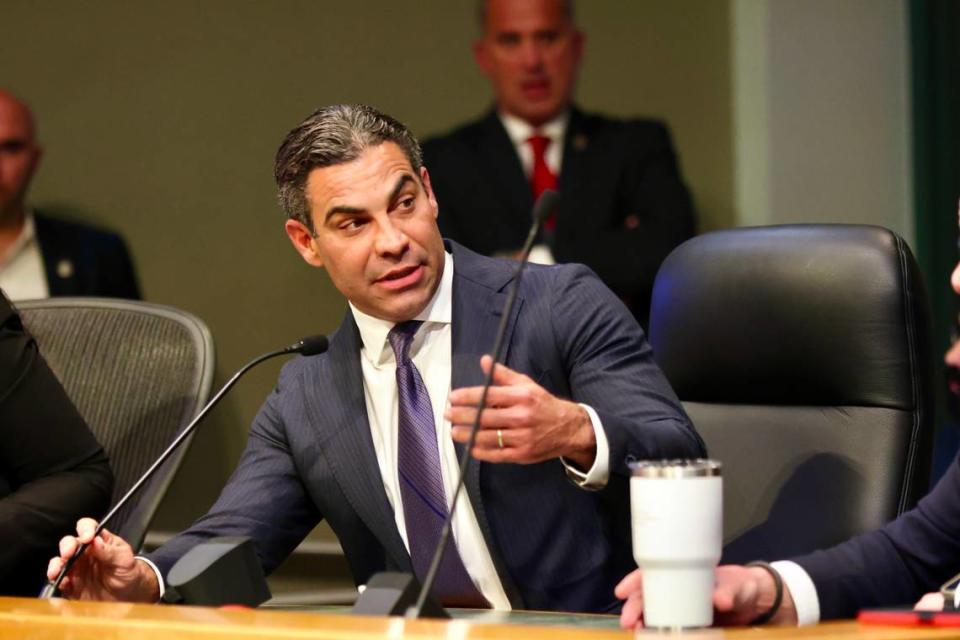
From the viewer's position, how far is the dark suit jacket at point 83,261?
400 centimetres

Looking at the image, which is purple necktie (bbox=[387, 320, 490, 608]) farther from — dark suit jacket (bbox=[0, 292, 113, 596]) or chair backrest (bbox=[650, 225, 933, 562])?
dark suit jacket (bbox=[0, 292, 113, 596])

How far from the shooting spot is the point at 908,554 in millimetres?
1716

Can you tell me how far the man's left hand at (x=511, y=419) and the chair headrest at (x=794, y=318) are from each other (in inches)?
21.3

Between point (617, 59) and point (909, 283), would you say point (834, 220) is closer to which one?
point (617, 59)

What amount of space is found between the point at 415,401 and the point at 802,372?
23.1 inches

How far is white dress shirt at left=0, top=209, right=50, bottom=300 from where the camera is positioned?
3941 millimetres

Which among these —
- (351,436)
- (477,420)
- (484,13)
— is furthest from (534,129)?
(477,420)

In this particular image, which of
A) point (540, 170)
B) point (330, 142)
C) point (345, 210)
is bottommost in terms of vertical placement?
point (540, 170)

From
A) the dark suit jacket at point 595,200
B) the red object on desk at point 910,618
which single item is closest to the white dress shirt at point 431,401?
the red object on desk at point 910,618

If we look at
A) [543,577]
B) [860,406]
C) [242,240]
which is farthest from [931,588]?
[242,240]

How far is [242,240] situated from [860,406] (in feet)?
8.17

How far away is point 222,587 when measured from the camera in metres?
1.69

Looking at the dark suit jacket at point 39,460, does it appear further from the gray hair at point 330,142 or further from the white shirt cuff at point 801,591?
the white shirt cuff at point 801,591

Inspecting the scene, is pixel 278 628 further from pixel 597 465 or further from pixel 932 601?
pixel 932 601
